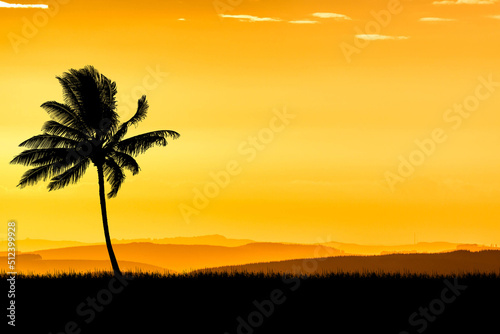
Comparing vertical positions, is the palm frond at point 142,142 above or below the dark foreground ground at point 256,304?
above

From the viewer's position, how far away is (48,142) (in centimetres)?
4734

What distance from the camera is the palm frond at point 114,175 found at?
4741 centimetres

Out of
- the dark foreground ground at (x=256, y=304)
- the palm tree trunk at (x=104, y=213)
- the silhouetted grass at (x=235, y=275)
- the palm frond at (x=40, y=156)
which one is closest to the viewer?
the dark foreground ground at (x=256, y=304)

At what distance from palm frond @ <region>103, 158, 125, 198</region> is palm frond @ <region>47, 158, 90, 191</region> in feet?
4.44

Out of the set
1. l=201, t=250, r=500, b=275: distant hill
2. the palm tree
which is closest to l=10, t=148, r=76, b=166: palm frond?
the palm tree

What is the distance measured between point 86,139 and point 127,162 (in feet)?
9.94

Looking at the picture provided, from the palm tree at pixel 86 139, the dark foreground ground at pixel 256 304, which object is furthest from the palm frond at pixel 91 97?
the dark foreground ground at pixel 256 304

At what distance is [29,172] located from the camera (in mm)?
46781

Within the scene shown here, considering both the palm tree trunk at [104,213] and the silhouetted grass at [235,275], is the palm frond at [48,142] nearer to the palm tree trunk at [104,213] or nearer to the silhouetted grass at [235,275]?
the palm tree trunk at [104,213]

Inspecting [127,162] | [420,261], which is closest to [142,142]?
[127,162]

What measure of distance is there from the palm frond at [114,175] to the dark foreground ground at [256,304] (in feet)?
19.6

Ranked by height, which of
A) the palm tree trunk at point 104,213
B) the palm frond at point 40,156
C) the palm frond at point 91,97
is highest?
the palm frond at point 91,97

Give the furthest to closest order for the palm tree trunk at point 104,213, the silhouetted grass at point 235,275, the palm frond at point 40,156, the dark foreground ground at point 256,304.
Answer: the palm tree trunk at point 104,213 < the palm frond at point 40,156 < the silhouetted grass at point 235,275 < the dark foreground ground at point 256,304

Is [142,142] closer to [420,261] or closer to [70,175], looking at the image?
[70,175]
